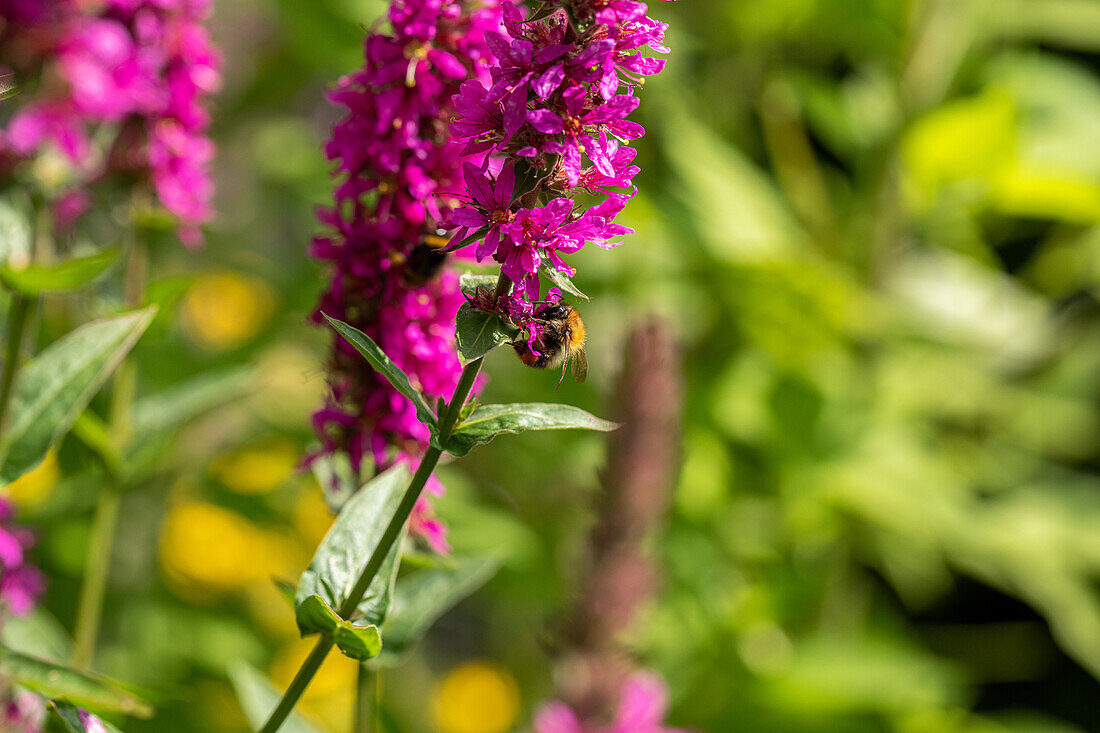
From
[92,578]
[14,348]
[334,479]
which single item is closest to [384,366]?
[334,479]

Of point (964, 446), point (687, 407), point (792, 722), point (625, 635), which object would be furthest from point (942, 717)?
point (625, 635)

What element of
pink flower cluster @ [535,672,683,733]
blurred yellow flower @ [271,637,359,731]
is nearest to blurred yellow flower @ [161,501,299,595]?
blurred yellow flower @ [271,637,359,731]

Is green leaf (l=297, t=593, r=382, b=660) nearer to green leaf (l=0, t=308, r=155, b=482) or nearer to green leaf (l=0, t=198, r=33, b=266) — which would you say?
green leaf (l=0, t=308, r=155, b=482)

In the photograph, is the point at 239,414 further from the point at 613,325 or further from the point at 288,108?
the point at 288,108

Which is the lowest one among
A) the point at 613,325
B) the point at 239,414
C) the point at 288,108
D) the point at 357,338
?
the point at 239,414

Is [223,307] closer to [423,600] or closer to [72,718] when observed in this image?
[423,600]
